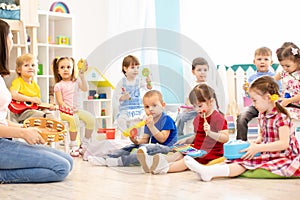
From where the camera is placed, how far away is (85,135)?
9.27 ft

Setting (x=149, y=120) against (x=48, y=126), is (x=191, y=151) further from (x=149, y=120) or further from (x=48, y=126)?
(x=48, y=126)

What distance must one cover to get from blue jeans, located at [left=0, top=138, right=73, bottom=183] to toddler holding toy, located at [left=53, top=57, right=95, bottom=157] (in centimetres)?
91

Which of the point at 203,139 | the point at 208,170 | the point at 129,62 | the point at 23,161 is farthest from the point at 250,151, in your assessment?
the point at 129,62

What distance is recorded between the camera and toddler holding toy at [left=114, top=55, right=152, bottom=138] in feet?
7.90

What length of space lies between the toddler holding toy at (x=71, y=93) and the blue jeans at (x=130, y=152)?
1.71 feet

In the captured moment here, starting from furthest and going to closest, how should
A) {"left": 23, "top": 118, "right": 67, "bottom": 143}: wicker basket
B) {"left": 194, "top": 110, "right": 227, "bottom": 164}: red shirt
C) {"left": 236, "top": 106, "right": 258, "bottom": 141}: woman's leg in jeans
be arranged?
{"left": 236, "top": 106, "right": 258, "bottom": 141}: woman's leg in jeans < {"left": 194, "top": 110, "right": 227, "bottom": 164}: red shirt < {"left": 23, "top": 118, "right": 67, "bottom": 143}: wicker basket

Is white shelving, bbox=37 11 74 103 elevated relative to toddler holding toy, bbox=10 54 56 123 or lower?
elevated

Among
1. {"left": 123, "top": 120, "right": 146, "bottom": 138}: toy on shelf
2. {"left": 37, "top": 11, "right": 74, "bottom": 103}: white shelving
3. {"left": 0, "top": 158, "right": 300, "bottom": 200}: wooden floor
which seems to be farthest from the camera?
{"left": 37, "top": 11, "right": 74, "bottom": 103}: white shelving

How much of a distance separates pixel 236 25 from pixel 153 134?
1735mm

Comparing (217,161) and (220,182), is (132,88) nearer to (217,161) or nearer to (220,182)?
(217,161)

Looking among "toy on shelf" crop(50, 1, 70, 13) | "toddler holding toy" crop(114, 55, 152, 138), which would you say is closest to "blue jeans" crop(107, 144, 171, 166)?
"toddler holding toy" crop(114, 55, 152, 138)

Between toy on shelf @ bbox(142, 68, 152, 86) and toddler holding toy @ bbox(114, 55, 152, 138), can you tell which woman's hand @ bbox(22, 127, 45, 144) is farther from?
toy on shelf @ bbox(142, 68, 152, 86)

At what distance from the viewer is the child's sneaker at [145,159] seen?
2045mm

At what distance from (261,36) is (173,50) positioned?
0.66 m
